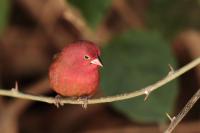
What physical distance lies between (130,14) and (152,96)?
1.60 metres

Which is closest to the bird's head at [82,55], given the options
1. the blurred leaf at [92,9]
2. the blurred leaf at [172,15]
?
the blurred leaf at [92,9]

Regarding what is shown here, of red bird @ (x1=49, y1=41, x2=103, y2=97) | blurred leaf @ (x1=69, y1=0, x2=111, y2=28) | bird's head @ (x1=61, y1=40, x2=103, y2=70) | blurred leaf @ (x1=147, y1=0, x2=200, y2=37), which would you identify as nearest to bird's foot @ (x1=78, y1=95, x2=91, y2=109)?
red bird @ (x1=49, y1=41, x2=103, y2=97)

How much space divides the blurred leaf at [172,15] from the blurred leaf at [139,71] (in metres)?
0.52

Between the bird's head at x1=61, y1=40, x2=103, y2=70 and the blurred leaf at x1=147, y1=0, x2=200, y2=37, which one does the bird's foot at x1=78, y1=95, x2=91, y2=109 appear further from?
the blurred leaf at x1=147, y1=0, x2=200, y2=37

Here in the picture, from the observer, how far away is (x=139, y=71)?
5191mm

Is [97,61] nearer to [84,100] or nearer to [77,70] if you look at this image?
[77,70]

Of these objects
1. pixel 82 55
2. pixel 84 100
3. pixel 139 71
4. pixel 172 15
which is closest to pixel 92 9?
pixel 82 55

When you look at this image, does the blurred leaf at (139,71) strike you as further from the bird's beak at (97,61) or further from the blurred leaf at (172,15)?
the bird's beak at (97,61)

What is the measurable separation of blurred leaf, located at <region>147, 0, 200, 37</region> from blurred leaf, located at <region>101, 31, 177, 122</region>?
0.52 metres

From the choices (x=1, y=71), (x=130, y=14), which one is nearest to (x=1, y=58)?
(x=1, y=71)

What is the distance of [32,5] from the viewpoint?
664 cm

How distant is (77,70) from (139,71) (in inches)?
42.0

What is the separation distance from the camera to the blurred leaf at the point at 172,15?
5852 millimetres

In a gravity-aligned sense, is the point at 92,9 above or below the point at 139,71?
above
